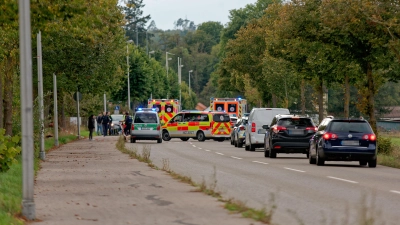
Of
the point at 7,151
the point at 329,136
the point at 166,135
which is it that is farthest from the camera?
the point at 166,135

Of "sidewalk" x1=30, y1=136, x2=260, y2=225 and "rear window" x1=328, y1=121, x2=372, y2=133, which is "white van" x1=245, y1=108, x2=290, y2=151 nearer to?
"rear window" x1=328, y1=121, x2=372, y2=133

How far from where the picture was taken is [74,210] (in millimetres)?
13852

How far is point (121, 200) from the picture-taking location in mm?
15383

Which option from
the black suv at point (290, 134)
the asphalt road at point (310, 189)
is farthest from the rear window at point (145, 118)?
the asphalt road at point (310, 189)

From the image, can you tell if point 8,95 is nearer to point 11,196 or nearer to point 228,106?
point 11,196

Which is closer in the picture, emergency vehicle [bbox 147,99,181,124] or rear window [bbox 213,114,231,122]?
rear window [bbox 213,114,231,122]

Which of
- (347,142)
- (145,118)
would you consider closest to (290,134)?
(347,142)

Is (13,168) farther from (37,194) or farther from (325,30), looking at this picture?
(325,30)

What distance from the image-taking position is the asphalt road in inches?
494

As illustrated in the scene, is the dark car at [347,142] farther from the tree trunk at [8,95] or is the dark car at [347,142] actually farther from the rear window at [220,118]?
the rear window at [220,118]

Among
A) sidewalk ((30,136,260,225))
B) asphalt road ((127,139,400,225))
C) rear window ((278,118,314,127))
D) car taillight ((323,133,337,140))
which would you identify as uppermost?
rear window ((278,118,314,127))

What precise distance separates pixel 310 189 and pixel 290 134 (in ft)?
49.9

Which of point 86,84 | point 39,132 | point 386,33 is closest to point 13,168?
point 39,132

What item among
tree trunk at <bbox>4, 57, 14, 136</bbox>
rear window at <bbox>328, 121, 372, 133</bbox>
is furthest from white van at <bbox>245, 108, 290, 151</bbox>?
rear window at <bbox>328, 121, 372, 133</bbox>
